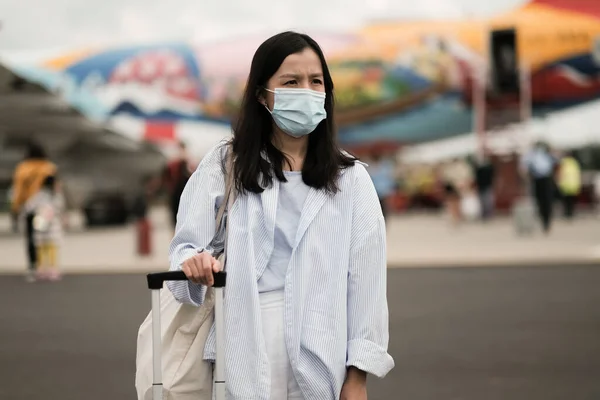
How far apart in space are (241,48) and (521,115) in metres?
15.4

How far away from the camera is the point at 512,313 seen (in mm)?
10523

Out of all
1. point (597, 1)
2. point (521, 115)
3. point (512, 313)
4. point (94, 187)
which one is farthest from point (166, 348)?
point (597, 1)

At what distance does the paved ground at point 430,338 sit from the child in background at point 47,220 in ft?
1.95

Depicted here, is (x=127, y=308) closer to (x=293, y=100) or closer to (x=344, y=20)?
(x=293, y=100)

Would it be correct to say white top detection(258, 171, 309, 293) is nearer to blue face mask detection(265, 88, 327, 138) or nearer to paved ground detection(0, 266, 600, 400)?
blue face mask detection(265, 88, 327, 138)

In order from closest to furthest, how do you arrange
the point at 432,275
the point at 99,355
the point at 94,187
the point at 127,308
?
the point at 99,355 < the point at 127,308 < the point at 432,275 < the point at 94,187

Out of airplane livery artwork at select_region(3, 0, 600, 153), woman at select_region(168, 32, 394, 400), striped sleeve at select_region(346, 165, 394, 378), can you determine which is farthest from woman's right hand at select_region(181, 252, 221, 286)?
airplane livery artwork at select_region(3, 0, 600, 153)

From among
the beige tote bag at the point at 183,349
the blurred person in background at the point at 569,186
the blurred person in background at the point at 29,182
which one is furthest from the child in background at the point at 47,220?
the blurred person in background at the point at 569,186

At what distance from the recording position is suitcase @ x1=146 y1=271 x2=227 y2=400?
2.75 metres

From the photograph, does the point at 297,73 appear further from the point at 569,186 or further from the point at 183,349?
the point at 569,186

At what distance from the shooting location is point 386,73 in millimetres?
48375

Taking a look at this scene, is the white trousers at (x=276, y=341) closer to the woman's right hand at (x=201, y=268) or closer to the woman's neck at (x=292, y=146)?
the woman's right hand at (x=201, y=268)

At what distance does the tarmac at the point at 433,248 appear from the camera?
54.0 ft

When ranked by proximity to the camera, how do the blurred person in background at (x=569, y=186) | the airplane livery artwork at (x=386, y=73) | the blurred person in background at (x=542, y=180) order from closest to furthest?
the blurred person in background at (x=542, y=180) → the blurred person in background at (x=569, y=186) → the airplane livery artwork at (x=386, y=73)
